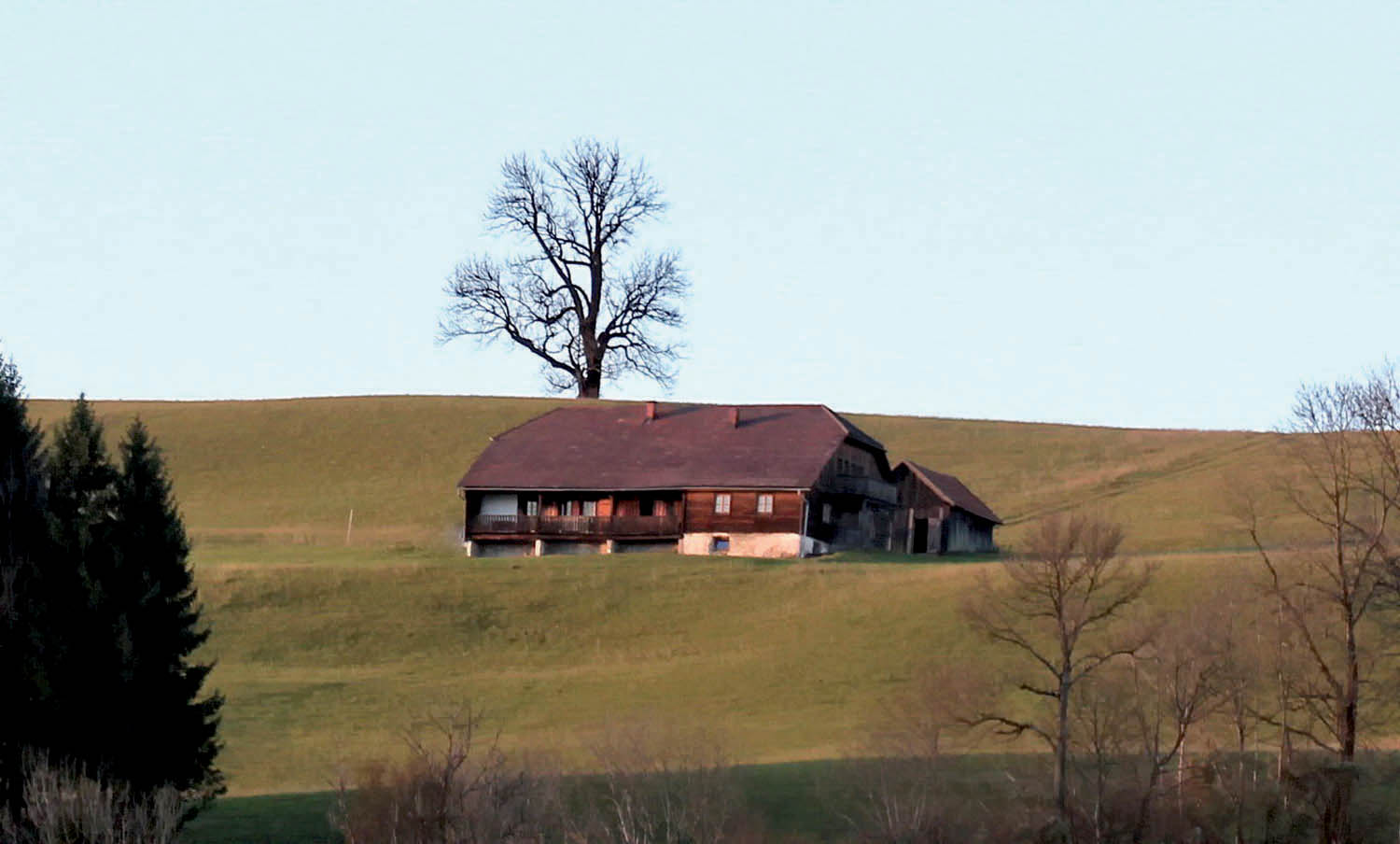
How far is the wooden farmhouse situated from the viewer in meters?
Answer: 69.5

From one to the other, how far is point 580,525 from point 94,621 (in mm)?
39206

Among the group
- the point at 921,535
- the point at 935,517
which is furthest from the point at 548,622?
the point at 921,535

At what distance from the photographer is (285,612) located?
5566 centimetres

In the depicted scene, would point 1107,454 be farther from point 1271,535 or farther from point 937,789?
point 937,789

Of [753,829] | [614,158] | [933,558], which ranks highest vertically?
[614,158]

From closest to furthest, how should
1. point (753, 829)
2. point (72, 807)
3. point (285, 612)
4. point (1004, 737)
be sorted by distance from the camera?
1. point (72, 807)
2. point (753, 829)
3. point (1004, 737)
4. point (285, 612)

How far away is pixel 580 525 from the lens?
71.3 m

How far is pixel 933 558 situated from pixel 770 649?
58.4 feet

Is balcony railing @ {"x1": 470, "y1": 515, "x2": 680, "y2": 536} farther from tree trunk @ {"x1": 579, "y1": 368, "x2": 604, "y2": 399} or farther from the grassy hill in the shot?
tree trunk @ {"x1": 579, "y1": 368, "x2": 604, "y2": 399}

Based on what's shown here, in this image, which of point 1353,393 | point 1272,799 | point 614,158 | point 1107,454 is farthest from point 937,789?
point 614,158

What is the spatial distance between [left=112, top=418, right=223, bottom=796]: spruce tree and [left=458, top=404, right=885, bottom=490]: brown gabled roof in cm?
3728

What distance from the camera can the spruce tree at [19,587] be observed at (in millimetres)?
31922

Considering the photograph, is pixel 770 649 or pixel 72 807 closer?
pixel 72 807

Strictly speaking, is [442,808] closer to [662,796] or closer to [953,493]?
[662,796]
